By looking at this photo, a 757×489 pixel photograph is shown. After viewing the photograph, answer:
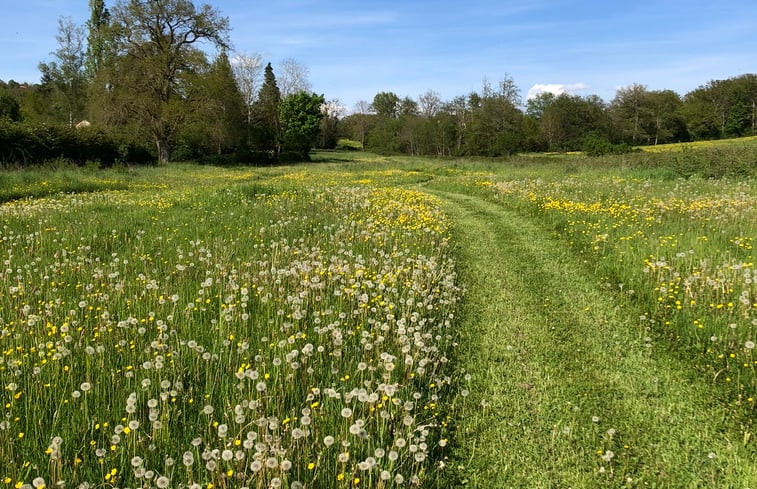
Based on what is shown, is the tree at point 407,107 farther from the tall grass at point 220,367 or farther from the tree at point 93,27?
the tall grass at point 220,367

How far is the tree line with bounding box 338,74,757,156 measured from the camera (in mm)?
77875

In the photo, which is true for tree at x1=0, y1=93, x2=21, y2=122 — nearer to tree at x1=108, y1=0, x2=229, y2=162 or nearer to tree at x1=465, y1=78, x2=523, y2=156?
tree at x1=108, y1=0, x2=229, y2=162

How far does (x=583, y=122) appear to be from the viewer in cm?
8262

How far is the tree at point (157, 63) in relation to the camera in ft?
131

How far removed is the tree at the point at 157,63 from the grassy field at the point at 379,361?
3493cm

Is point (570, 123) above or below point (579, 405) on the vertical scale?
above

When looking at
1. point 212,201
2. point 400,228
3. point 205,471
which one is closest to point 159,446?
point 205,471

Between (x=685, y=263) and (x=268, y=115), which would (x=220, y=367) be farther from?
(x=268, y=115)

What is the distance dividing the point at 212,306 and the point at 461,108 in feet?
293

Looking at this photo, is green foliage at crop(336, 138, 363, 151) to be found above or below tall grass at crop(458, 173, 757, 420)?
above

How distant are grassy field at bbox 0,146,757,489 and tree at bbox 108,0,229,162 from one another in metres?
34.9

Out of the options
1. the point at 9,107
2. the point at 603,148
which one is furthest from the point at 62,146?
the point at 603,148

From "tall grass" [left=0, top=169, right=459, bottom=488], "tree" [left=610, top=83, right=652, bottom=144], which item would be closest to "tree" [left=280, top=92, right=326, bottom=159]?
"tree" [left=610, top=83, right=652, bottom=144]

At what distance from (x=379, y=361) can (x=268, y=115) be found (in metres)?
72.1
